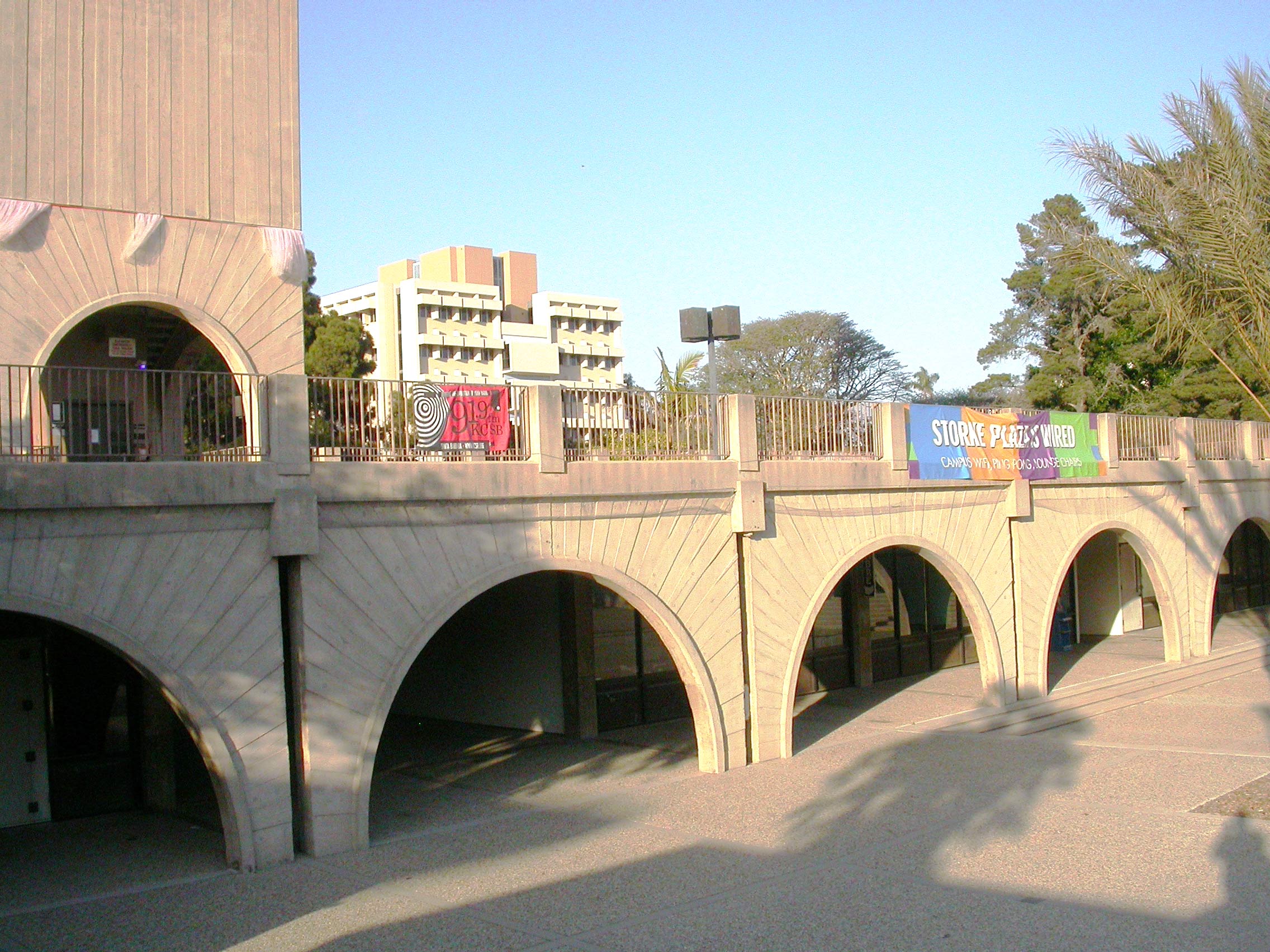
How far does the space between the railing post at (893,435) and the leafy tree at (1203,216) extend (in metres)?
3.02

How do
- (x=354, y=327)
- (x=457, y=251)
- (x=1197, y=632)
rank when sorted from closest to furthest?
1. (x=1197, y=632)
2. (x=354, y=327)
3. (x=457, y=251)

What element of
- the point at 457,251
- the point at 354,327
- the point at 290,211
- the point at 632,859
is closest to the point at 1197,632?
the point at 632,859

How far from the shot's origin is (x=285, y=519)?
31.3 feet

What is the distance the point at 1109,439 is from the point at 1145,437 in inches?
65.0

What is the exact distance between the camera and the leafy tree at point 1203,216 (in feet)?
40.0

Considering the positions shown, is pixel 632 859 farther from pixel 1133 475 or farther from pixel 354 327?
pixel 354 327

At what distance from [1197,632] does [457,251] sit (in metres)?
60.4

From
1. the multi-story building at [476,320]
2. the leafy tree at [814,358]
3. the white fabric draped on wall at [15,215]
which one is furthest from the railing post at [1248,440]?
the multi-story building at [476,320]

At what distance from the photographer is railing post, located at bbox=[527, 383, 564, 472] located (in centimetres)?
1137

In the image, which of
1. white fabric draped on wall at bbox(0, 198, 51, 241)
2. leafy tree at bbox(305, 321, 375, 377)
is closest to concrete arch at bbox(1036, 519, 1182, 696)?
white fabric draped on wall at bbox(0, 198, 51, 241)

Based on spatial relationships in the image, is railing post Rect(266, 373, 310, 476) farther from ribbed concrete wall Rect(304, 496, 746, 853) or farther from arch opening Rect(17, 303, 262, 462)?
ribbed concrete wall Rect(304, 496, 746, 853)

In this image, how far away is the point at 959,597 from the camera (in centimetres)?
1608

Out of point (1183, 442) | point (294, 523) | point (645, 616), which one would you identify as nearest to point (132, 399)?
point (294, 523)

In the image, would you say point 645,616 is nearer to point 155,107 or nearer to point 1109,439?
point 155,107
